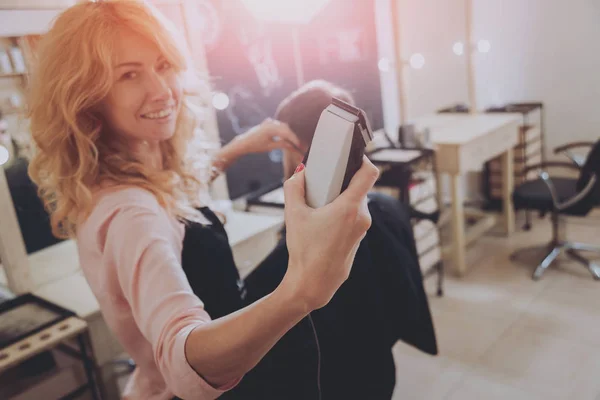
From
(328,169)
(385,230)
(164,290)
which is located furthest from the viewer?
(385,230)

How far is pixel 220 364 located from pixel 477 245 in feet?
9.86

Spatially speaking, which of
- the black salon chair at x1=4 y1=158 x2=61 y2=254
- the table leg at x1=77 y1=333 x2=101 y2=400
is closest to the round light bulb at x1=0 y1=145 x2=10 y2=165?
the black salon chair at x1=4 y1=158 x2=61 y2=254

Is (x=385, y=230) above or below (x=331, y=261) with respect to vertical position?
below

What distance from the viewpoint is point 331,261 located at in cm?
51

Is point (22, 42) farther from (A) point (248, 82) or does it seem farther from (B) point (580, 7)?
(B) point (580, 7)

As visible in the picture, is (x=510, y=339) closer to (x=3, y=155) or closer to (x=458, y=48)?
(x=458, y=48)

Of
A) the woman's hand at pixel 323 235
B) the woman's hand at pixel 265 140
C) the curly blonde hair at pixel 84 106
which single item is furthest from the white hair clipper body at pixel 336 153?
the woman's hand at pixel 265 140

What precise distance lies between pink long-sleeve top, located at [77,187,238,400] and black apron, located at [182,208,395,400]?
103 mm

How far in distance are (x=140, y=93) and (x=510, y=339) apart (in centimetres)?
201

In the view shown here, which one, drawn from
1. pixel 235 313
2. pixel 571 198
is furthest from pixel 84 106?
pixel 571 198

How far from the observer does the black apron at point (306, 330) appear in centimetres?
105

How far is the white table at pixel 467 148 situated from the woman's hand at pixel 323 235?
2320 millimetres

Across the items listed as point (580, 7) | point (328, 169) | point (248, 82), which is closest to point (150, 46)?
point (328, 169)

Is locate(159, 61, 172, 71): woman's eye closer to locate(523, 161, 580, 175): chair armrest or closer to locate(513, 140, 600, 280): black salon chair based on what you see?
locate(513, 140, 600, 280): black salon chair
